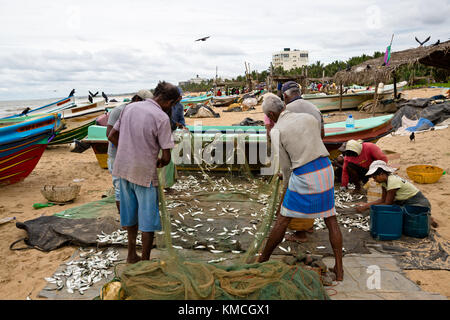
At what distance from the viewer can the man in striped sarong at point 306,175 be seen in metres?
3.01

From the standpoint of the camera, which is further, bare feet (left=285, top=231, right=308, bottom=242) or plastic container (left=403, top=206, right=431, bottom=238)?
bare feet (left=285, top=231, right=308, bottom=242)

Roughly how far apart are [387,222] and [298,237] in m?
1.13

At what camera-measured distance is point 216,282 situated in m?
2.41

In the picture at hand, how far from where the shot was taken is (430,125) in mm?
11500

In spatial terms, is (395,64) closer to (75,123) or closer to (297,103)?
(297,103)

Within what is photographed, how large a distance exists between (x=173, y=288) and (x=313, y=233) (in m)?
2.53

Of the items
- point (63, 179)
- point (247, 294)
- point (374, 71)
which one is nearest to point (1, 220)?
point (63, 179)

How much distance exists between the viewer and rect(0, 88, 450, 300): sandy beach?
3.25 metres

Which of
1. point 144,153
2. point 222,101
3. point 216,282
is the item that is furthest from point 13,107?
point 216,282

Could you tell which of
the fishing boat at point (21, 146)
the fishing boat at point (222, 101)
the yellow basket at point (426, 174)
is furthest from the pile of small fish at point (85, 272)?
the fishing boat at point (222, 101)

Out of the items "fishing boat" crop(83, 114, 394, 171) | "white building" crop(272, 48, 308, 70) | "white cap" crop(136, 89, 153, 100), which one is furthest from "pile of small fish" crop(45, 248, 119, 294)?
"white building" crop(272, 48, 308, 70)

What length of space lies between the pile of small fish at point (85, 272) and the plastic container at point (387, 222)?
3251 millimetres

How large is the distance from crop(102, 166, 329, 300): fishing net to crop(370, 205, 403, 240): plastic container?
188cm

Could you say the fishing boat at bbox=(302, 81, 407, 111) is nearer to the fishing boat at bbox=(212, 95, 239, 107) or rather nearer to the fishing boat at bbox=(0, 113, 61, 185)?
the fishing boat at bbox=(212, 95, 239, 107)
